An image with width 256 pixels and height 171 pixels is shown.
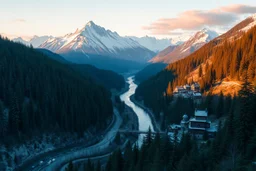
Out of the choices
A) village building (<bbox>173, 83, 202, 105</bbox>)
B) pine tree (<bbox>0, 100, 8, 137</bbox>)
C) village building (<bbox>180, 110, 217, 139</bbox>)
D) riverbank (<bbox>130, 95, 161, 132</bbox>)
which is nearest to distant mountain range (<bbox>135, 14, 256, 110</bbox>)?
village building (<bbox>173, 83, 202, 105</bbox>)

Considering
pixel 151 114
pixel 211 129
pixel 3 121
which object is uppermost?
pixel 151 114

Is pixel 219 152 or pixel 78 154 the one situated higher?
pixel 219 152

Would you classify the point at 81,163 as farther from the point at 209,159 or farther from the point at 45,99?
the point at 209,159

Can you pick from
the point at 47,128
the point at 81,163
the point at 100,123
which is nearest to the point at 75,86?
the point at 100,123

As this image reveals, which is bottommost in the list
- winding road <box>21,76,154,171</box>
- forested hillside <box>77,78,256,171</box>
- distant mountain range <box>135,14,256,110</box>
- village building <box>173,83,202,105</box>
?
winding road <box>21,76,154,171</box>

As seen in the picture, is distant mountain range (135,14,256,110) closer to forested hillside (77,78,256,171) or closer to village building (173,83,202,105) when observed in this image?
village building (173,83,202,105)

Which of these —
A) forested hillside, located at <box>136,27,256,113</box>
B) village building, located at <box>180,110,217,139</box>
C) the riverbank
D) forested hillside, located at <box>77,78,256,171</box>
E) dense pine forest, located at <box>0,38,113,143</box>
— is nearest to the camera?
forested hillside, located at <box>77,78,256,171</box>

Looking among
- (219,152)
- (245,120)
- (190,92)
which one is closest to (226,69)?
(190,92)

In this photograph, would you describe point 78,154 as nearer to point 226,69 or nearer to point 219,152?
point 219,152

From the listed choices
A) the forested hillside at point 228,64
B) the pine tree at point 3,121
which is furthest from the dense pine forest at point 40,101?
the forested hillside at point 228,64
